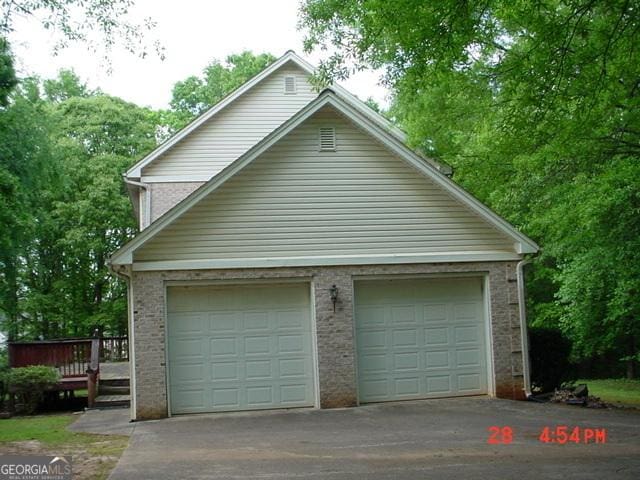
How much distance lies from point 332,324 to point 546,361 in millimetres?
5062

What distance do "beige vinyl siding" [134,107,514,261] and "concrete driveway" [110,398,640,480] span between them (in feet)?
9.94

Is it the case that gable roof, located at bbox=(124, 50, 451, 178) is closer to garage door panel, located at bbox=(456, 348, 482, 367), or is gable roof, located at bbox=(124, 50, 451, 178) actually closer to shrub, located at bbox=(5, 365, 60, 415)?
shrub, located at bbox=(5, 365, 60, 415)

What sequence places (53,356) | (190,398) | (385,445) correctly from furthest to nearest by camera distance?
(53,356)
(190,398)
(385,445)

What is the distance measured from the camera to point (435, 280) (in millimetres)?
14031

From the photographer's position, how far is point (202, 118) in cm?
1867

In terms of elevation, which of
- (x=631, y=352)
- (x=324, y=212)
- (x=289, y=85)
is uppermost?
(x=289, y=85)

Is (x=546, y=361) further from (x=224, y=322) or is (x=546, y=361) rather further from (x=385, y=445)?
(x=224, y=322)

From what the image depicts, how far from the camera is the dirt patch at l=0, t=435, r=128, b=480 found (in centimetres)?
821

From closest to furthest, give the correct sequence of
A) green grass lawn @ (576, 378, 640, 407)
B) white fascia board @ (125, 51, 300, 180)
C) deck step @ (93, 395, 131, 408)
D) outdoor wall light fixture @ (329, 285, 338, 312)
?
outdoor wall light fixture @ (329, 285, 338, 312) < deck step @ (93, 395, 131, 408) < white fascia board @ (125, 51, 300, 180) < green grass lawn @ (576, 378, 640, 407)
